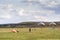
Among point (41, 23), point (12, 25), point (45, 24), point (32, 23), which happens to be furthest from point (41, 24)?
point (32, 23)

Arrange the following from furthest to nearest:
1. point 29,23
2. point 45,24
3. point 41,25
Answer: point 29,23 < point 45,24 < point 41,25

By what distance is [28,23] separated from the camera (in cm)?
15162

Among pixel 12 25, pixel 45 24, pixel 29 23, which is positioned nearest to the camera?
pixel 45 24

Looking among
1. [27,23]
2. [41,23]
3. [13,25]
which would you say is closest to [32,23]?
[27,23]

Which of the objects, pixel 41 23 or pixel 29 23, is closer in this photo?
pixel 41 23

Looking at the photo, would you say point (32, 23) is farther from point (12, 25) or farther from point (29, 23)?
point (12, 25)

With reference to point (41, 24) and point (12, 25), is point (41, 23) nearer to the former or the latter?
point (41, 24)

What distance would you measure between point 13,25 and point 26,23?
16747 mm

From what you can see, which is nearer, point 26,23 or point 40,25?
point 40,25

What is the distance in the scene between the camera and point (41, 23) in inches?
4786

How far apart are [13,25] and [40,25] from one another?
25.3 meters

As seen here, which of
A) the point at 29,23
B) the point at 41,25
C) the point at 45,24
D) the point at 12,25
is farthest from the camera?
Result: the point at 29,23

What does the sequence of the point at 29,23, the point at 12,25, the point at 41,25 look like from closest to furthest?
the point at 41,25, the point at 12,25, the point at 29,23

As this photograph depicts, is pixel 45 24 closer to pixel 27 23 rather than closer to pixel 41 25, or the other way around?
pixel 41 25
